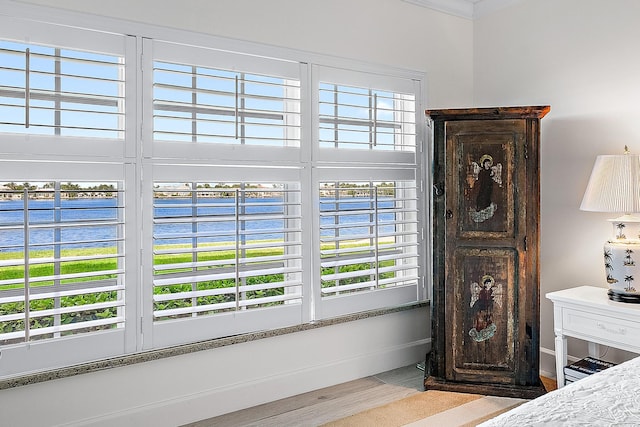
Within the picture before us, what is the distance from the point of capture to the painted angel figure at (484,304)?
9.64ft

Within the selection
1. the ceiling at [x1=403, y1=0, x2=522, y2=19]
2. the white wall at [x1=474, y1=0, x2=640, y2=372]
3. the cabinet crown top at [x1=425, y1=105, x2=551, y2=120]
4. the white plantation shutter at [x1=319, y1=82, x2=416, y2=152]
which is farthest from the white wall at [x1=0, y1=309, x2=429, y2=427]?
the ceiling at [x1=403, y1=0, x2=522, y2=19]

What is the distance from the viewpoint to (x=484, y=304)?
2951 mm

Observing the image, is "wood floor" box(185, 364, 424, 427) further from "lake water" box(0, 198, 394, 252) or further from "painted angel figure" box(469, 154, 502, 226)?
"painted angel figure" box(469, 154, 502, 226)

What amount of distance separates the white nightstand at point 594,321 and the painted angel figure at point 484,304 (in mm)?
305

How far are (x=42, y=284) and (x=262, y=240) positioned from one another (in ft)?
3.70

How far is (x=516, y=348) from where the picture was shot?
291 centimetres

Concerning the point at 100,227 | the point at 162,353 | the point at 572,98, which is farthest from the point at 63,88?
the point at 572,98

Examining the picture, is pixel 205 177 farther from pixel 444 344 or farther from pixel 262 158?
pixel 444 344

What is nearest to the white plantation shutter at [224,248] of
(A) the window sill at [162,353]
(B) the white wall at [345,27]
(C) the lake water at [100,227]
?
(C) the lake water at [100,227]

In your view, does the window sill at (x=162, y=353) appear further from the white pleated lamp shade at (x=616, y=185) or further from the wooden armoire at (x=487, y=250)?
the white pleated lamp shade at (x=616, y=185)

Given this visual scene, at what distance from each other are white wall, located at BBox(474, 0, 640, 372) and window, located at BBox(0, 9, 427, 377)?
2.74ft

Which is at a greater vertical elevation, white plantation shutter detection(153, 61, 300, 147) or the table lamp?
white plantation shutter detection(153, 61, 300, 147)

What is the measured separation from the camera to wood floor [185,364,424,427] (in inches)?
103

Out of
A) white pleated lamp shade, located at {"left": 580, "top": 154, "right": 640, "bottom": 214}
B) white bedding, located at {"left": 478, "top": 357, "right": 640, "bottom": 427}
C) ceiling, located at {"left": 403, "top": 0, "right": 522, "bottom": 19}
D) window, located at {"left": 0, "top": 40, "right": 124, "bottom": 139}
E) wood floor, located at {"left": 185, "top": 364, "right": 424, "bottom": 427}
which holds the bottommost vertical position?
wood floor, located at {"left": 185, "top": 364, "right": 424, "bottom": 427}
